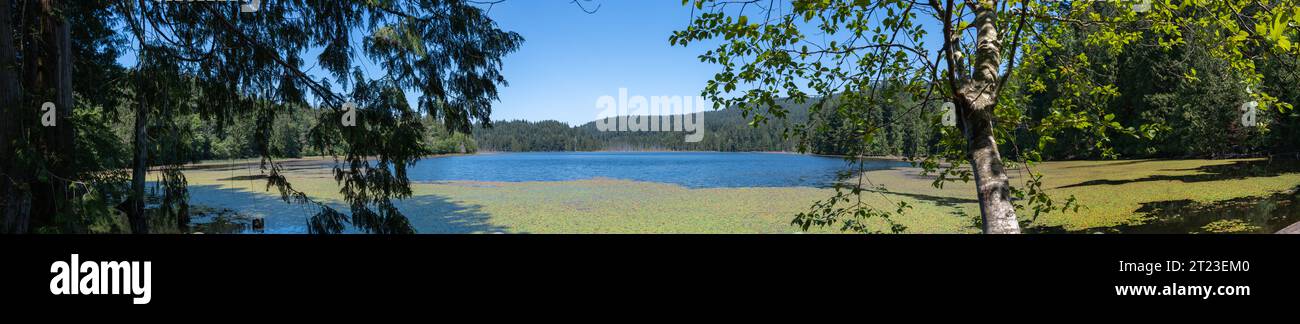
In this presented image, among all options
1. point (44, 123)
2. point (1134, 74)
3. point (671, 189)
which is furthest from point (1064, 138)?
point (44, 123)

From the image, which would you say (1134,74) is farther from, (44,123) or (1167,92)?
(44,123)

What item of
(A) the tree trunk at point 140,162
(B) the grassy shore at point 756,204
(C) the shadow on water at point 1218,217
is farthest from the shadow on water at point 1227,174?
(A) the tree trunk at point 140,162

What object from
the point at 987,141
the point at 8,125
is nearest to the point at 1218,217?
the point at 987,141

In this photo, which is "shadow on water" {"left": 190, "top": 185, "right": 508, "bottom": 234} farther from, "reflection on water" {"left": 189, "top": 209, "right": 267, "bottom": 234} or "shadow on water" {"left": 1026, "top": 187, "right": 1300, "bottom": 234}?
"shadow on water" {"left": 1026, "top": 187, "right": 1300, "bottom": 234}

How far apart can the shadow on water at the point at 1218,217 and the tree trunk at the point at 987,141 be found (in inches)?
255

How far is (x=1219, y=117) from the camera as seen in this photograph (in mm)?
22047

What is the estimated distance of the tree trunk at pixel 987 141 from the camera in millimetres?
2705

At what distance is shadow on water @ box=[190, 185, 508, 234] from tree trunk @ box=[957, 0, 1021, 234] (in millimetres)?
7198

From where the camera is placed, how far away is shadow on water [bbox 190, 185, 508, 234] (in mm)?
9828

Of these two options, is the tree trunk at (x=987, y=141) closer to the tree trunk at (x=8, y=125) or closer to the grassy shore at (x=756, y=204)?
the tree trunk at (x=8, y=125)
